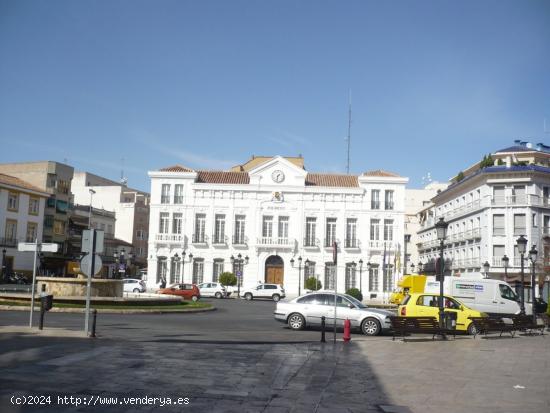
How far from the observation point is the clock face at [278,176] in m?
57.2

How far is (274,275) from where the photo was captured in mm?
56219

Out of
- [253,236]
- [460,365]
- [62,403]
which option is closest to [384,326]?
[460,365]

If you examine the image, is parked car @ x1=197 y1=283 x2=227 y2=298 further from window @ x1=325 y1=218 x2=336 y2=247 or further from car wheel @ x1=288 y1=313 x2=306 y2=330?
car wheel @ x1=288 y1=313 x2=306 y2=330

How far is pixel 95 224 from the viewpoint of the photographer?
77.0 meters

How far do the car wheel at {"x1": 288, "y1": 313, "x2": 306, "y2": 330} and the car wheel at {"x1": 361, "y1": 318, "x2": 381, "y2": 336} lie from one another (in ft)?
7.41

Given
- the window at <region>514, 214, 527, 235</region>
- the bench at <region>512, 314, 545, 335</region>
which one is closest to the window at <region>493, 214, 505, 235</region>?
the window at <region>514, 214, 527, 235</region>

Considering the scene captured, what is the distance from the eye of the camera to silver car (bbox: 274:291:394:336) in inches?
758

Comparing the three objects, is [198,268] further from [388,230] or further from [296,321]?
[296,321]

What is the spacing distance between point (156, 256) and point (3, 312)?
3521 cm

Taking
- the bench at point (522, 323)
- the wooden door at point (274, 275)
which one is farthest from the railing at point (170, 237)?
the bench at point (522, 323)

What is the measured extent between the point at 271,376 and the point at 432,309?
12722mm

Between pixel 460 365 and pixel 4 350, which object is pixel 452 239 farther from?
pixel 4 350

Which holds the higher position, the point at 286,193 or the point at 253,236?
the point at 286,193

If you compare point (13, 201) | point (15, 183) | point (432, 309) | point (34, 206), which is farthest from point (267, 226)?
point (432, 309)
